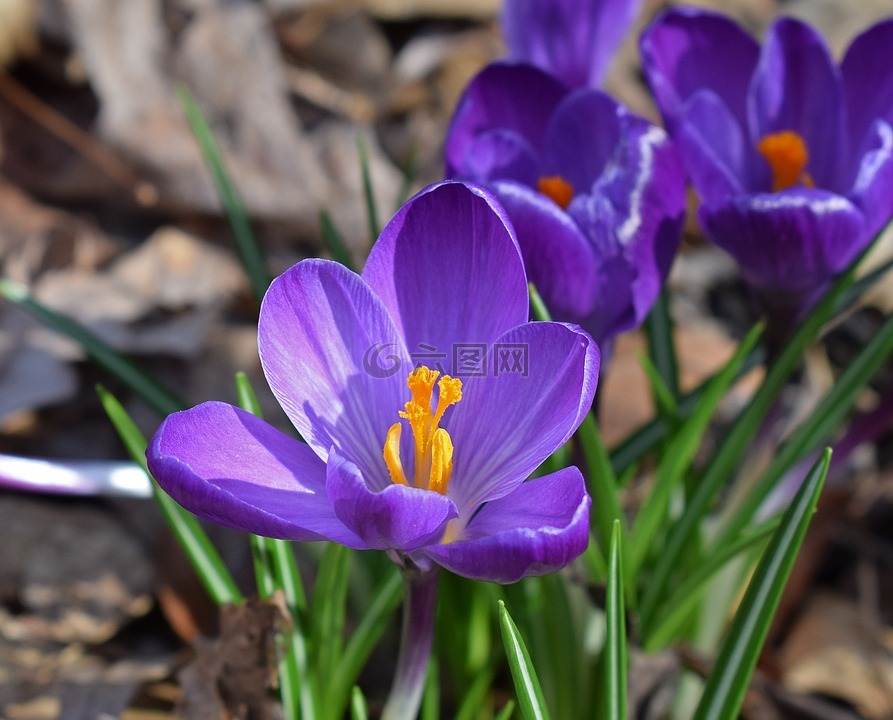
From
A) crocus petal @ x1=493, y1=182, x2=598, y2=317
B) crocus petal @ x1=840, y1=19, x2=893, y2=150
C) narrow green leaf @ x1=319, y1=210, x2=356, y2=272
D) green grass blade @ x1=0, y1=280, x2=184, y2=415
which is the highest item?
crocus petal @ x1=840, y1=19, x2=893, y2=150

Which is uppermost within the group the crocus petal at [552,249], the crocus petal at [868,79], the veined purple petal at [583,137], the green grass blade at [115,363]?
the crocus petal at [868,79]

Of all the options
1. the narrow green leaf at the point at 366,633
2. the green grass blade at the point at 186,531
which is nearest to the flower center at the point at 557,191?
the narrow green leaf at the point at 366,633

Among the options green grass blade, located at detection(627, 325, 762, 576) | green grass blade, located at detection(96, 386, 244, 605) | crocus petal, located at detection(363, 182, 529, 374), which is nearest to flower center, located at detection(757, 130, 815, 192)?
green grass blade, located at detection(627, 325, 762, 576)

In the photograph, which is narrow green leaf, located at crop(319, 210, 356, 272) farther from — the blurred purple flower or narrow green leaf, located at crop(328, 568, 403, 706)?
narrow green leaf, located at crop(328, 568, 403, 706)

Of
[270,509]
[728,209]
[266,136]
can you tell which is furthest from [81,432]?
[728,209]

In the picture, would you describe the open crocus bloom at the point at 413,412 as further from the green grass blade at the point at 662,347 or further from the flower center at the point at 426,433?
the green grass blade at the point at 662,347

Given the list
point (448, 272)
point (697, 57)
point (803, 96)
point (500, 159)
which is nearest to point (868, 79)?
point (803, 96)

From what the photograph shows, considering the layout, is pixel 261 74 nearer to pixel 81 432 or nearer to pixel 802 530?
pixel 81 432
